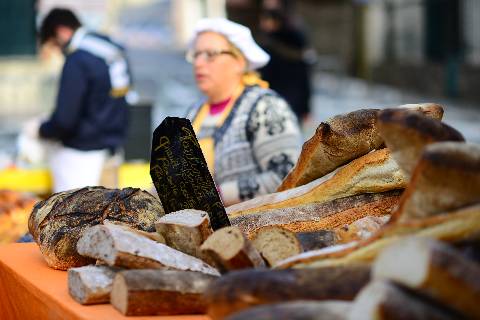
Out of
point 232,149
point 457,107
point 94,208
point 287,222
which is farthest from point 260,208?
point 457,107

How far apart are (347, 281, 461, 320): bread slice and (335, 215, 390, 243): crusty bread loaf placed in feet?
2.14

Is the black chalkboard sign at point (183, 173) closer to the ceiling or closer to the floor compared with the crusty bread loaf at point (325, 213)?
closer to the ceiling

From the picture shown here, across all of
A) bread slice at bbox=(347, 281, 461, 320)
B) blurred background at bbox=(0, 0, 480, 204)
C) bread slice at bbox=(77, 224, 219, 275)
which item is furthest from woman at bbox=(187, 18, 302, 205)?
blurred background at bbox=(0, 0, 480, 204)

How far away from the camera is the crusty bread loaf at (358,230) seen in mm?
2347

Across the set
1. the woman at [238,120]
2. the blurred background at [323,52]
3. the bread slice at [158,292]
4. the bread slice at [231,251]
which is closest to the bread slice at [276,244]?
the bread slice at [231,251]

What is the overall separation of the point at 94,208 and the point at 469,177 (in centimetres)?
147

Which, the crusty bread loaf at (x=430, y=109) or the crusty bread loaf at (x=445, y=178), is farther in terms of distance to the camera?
the crusty bread loaf at (x=430, y=109)

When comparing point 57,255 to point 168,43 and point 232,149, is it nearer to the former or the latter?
point 232,149

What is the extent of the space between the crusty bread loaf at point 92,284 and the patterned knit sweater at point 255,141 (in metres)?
1.90

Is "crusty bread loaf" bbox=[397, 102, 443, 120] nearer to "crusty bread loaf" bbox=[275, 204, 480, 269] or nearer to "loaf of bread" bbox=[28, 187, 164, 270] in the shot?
"crusty bread loaf" bbox=[275, 204, 480, 269]

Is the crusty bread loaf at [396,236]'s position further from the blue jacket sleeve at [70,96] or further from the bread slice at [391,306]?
the blue jacket sleeve at [70,96]

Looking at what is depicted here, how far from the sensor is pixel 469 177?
183 centimetres

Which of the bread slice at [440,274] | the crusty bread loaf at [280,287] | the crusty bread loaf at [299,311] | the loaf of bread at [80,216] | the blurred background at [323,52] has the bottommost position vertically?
the blurred background at [323,52]

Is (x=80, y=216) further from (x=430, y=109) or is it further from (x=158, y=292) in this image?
(x=430, y=109)
